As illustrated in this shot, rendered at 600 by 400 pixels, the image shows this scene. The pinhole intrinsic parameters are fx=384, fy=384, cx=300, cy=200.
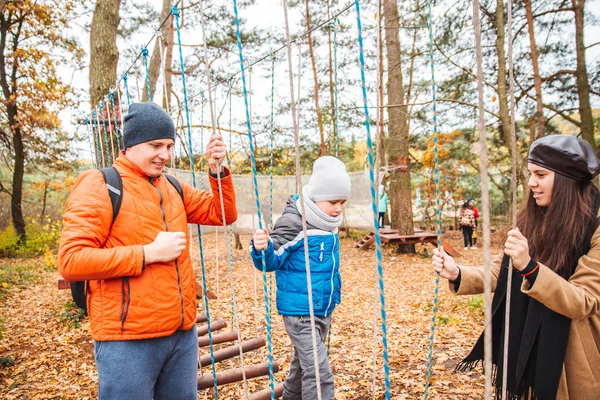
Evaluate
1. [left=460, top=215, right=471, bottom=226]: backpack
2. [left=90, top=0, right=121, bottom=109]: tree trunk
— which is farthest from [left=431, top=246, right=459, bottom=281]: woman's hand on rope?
[left=460, top=215, right=471, bottom=226]: backpack

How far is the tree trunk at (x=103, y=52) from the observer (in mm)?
4844

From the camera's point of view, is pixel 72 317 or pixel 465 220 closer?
pixel 72 317

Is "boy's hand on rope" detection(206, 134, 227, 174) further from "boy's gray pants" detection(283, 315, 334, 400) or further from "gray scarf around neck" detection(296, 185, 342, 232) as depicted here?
"boy's gray pants" detection(283, 315, 334, 400)

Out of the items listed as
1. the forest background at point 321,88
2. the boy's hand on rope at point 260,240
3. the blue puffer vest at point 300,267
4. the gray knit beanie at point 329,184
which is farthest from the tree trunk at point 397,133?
the boy's hand on rope at point 260,240

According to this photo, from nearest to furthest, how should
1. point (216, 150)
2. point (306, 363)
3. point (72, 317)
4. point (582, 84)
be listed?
point (216, 150), point (306, 363), point (72, 317), point (582, 84)

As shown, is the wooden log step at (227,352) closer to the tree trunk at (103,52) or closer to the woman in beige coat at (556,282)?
the woman in beige coat at (556,282)

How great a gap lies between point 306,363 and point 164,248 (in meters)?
0.95

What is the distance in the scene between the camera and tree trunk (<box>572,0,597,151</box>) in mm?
7250

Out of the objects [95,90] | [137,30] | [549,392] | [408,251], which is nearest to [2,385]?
[95,90]

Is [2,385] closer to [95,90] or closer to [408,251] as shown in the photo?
[95,90]

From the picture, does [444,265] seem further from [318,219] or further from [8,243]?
[8,243]

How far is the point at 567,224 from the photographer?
135 centimetres

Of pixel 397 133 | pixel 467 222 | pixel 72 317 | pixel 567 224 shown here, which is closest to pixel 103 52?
pixel 72 317

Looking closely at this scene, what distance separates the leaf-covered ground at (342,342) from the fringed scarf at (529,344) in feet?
1.67
